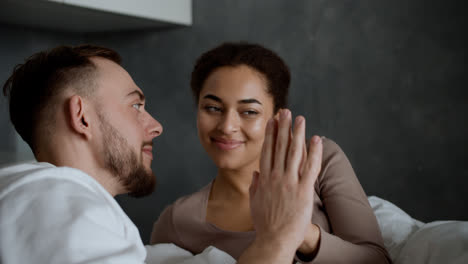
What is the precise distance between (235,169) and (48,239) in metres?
0.85

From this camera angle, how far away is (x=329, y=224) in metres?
1.27

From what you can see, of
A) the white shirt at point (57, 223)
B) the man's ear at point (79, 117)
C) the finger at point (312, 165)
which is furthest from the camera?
the man's ear at point (79, 117)

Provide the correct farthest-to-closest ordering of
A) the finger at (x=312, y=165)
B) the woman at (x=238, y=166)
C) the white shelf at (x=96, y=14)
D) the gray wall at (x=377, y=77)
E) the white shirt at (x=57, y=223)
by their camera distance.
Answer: the white shelf at (x=96, y=14) → the gray wall at (x=377, y=77) → the woman at (x=238, y=166) → the finger at (x=312, y=165) → the white shirt at (x=57, y=223)

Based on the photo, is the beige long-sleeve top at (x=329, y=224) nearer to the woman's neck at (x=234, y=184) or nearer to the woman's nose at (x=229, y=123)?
the woman's neck at (x=234, y=184)

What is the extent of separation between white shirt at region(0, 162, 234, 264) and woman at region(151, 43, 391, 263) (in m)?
0.67

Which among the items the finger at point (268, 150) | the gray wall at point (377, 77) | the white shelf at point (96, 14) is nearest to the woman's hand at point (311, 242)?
the finger at point (268, 150)

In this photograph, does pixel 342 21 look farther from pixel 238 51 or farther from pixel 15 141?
pixel 15 141

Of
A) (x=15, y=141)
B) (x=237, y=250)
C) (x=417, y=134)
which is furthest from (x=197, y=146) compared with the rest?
(x=237, y=250)

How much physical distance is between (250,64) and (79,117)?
61cm

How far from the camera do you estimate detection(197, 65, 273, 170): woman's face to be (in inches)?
52.3

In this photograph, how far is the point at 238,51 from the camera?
141cm

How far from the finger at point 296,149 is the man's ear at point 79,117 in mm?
433

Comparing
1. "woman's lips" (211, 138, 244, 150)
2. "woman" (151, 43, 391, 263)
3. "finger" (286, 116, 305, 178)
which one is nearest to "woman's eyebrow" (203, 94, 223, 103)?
"woman" (151, 43, 391, 263)

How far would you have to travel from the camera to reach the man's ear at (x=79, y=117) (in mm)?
927
